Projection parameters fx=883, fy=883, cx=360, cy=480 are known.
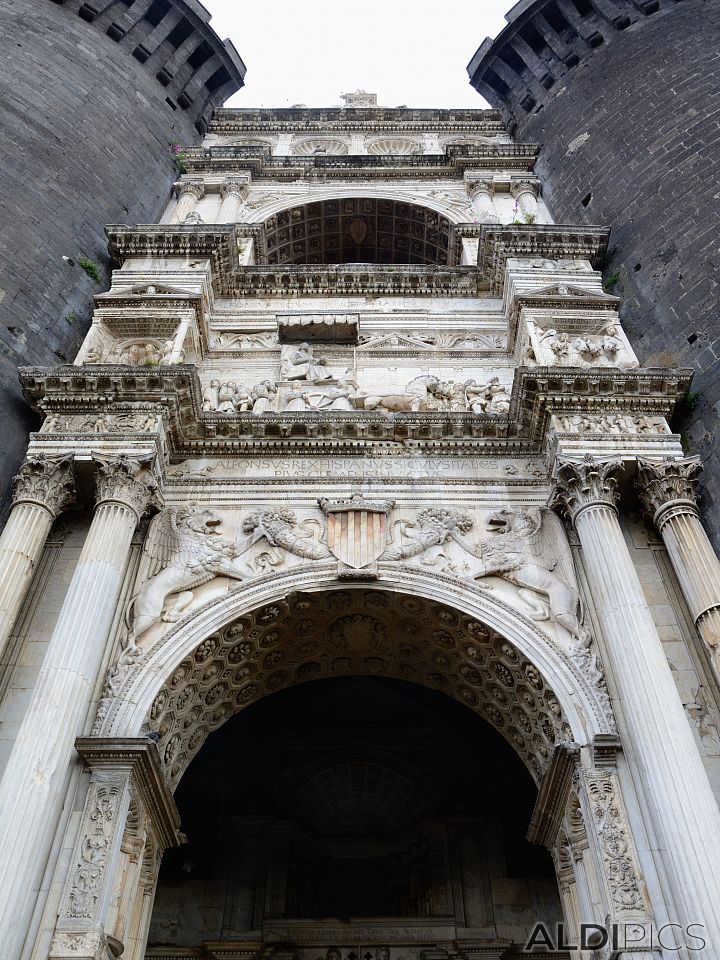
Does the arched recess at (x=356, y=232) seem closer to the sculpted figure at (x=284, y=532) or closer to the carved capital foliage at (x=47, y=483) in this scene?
the sculpted figure at (x=284, y=532)

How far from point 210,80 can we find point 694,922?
982 inches

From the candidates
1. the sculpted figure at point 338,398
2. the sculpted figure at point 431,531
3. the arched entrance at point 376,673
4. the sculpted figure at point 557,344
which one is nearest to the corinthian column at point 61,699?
the arched entrance at point 376,673

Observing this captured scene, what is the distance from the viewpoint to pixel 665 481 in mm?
11195

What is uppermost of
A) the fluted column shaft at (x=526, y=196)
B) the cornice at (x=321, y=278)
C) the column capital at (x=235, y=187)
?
the column capital at (x=235, y=187)

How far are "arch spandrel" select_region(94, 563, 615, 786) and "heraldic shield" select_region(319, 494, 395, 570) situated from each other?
274 mm

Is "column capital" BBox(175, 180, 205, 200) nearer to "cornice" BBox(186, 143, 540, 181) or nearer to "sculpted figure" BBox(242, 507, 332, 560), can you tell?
"cornice" BBox(186, 143, 540, 181)

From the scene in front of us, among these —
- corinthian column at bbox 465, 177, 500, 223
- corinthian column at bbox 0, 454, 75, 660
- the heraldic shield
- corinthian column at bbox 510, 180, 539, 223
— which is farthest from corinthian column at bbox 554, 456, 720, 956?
corinthian column at bbox 465, 177, 500, 223

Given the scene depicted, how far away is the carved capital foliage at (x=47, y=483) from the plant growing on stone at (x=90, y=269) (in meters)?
5.93

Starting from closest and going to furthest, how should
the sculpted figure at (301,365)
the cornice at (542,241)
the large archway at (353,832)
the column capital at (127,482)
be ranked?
the column capital at (127,482) < the large archway at (353,832) < the sculpted figure at (301,365) < the cornice at (542,241)

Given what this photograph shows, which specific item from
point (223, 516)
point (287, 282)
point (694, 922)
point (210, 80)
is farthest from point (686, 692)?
point (210, 80)

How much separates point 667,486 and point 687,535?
766mm

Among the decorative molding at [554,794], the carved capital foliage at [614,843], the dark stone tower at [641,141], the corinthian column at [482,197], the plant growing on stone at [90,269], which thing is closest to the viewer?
the carved capital foliage at [614,843]

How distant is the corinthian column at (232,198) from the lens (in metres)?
19.8

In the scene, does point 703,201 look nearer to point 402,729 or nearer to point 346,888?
point 402,729
